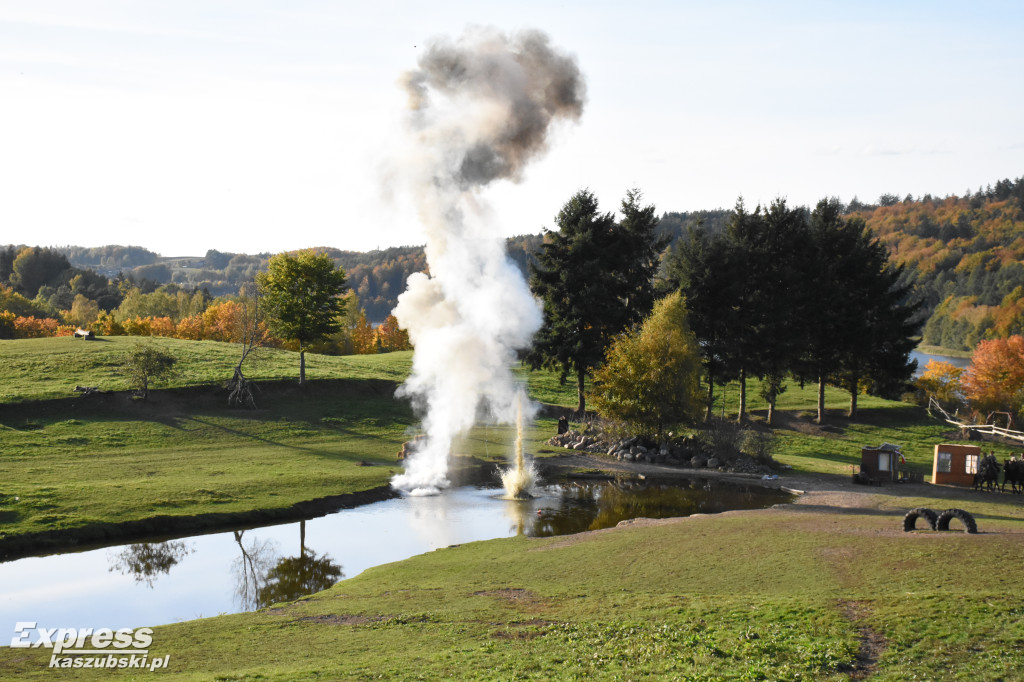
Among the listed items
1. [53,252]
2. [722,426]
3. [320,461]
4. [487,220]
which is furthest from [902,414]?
[53,252]

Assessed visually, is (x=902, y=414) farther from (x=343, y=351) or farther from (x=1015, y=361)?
(x=343, y=351)

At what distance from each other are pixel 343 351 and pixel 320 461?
2755 inches

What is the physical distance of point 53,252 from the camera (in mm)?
190875

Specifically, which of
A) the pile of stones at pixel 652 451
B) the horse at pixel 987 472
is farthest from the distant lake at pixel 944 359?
the horse at pixel 987 472

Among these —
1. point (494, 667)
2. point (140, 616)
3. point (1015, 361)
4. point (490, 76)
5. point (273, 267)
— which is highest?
point (490, 76)

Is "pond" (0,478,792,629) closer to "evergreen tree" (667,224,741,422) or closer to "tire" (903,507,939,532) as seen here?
"tire" (903,507,939,532)

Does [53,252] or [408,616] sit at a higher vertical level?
[53,252]

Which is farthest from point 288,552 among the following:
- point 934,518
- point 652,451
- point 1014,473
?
point 1014,473

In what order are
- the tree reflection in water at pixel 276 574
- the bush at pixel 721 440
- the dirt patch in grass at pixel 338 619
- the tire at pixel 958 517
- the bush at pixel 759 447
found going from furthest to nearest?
the bush at pixel 721 440, the bush at pixel 759 447, the tire at pixel 958 517, the tree reflection in water at pixel 276 574, the dirt patch in grass at pixel 338 619

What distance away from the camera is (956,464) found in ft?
152

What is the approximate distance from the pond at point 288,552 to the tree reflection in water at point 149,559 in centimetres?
4

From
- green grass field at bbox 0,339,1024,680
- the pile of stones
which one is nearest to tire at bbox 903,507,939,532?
green grass field at bbox 0,339,1024,680

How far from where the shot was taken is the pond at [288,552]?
26047 mm

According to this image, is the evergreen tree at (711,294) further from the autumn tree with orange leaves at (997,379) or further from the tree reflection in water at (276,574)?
the tree reflection in water at (276,574)
